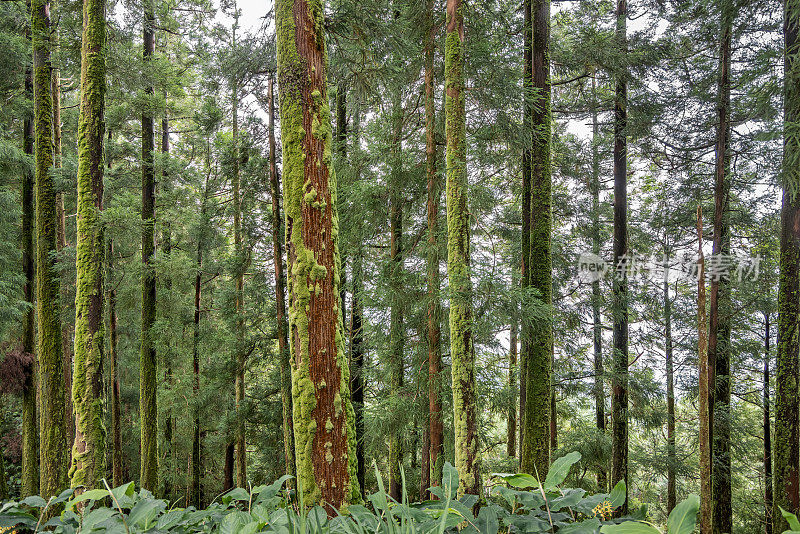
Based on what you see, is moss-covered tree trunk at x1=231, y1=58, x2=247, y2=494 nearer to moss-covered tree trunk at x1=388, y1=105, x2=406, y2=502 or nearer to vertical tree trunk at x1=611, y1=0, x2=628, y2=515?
moss-covered tree trunk at x1=388, y1=105, x2=406, y2=502

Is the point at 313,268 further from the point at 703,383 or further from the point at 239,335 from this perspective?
the point at 239,335

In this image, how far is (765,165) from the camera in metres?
8.97

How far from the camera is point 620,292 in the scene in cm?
937

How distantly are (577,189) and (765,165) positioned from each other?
385 cm

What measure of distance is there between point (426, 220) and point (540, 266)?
2494 millimetres

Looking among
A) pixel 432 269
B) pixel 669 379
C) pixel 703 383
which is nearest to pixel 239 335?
pixel 432 269

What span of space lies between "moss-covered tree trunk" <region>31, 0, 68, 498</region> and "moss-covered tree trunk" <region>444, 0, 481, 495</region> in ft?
17.5

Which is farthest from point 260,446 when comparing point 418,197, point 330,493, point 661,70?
point 661,70

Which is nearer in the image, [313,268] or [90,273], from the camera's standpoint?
[313,268]

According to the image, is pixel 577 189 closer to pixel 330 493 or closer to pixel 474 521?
pixel 330 493

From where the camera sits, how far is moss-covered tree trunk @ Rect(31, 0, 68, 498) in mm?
5605

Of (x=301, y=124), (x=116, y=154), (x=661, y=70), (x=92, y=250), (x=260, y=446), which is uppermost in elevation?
(x=661, y=70)

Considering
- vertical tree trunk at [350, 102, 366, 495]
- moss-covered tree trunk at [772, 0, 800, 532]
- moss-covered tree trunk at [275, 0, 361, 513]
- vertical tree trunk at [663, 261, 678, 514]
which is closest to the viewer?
moss-covered tree trunk at [275, 0, 361, 513]

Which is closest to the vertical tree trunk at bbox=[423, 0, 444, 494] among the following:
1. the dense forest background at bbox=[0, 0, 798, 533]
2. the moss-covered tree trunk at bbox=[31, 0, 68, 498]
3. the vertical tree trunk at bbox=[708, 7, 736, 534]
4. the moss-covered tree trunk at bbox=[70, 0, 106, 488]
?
the dense forest background at bbox=[0, 0, 798, 533]
